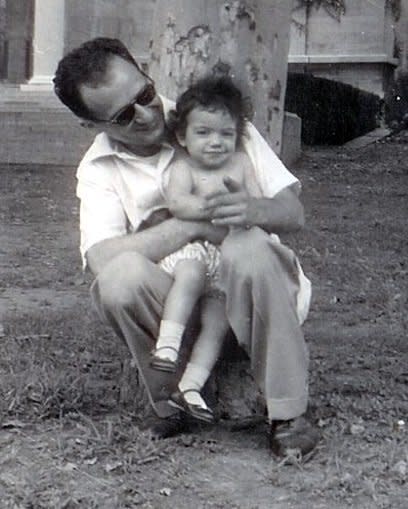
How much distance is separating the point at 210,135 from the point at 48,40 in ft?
40.3

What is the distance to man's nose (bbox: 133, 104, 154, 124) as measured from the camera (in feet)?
12.0

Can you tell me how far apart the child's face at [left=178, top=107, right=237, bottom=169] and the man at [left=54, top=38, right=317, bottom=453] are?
0.13m

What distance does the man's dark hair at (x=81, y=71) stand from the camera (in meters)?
3.62

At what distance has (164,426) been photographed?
383 centimetres

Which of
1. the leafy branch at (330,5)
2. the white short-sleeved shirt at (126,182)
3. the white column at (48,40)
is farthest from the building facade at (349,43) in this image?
the white short-sleeved shirt at (126,182)

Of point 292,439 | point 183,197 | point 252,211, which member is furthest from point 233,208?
point 292,439

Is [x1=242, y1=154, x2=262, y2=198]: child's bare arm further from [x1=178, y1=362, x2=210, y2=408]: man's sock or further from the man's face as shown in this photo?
[x1=178, y1=362, x2=210, y2=408]: man's sock

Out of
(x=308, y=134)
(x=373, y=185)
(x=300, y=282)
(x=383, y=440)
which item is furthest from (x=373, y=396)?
(x=308, y=134)

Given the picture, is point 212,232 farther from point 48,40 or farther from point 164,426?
point 48,40

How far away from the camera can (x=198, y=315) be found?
147 inches

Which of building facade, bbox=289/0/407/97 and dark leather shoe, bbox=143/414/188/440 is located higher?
building facade, bbox=289/0/407/97

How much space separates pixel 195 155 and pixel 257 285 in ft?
1.56

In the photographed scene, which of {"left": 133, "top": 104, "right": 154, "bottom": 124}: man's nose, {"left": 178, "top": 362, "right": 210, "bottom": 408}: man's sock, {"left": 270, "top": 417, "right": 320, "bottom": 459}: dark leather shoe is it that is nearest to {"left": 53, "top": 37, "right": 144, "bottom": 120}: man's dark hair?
{"left": 133, "top": 104, "right": 154, "bottom": 124}: man's nose

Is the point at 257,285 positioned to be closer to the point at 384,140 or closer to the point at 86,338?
the point at 86,338
